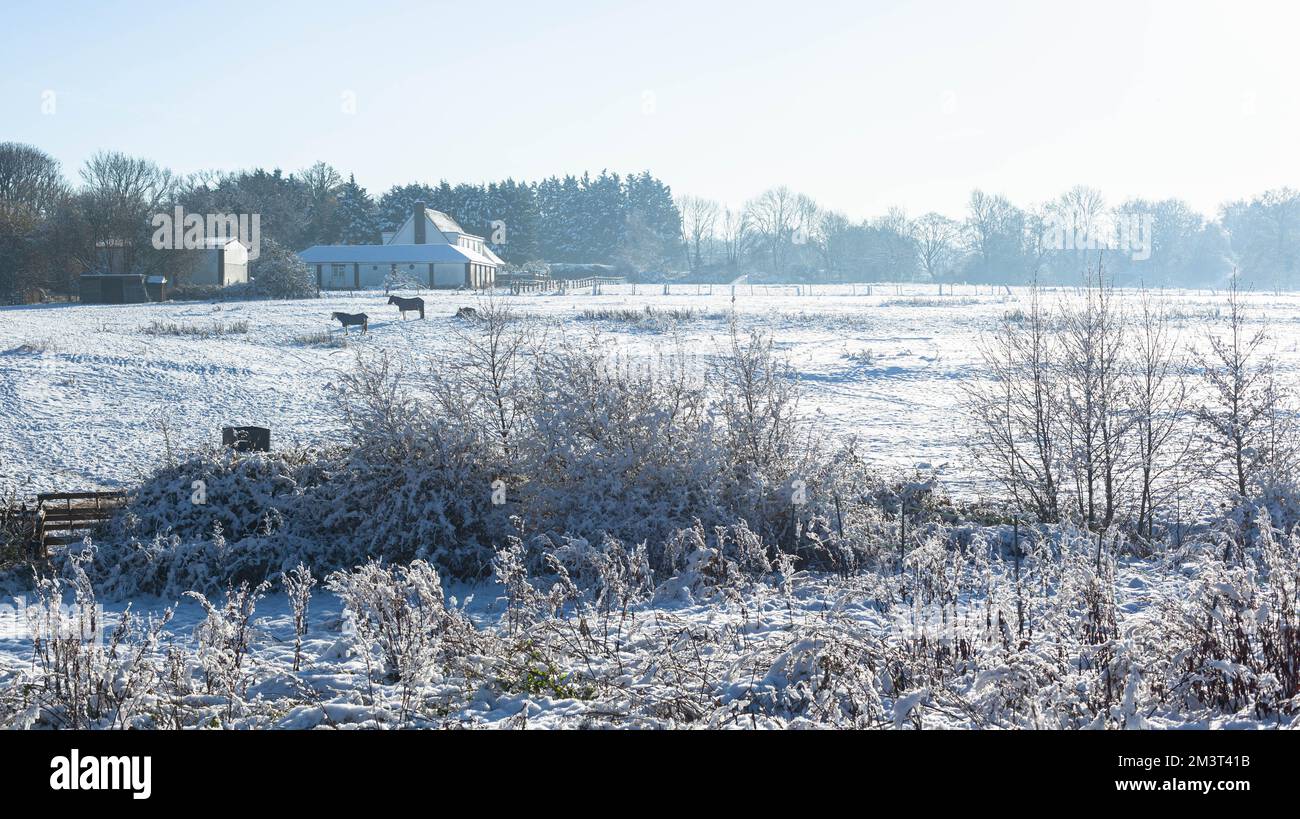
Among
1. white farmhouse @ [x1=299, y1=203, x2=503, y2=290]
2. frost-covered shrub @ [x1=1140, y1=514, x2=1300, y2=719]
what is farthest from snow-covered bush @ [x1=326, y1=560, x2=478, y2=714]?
white farmhouse @ [x1=299, y1=203, x2=503, y2=290]

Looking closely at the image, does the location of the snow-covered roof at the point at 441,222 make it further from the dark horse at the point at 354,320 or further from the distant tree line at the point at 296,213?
the dark horse at the point at 354,320

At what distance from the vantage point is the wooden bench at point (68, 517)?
11.0m

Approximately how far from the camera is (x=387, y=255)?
72.0 meters

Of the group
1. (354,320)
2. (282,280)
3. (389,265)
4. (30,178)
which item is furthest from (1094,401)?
(30,178)

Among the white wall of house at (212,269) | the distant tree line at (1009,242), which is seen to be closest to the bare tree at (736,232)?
the distant tree line at (1009,242)

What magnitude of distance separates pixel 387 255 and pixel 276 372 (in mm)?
49393

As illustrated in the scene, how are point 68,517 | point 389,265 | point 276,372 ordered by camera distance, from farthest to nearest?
point 389,265 → point 276,372 → point 68,517

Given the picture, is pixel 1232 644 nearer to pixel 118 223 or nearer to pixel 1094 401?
pixel 1094 401

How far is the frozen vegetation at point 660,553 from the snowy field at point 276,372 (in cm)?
19

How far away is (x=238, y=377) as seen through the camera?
23875mm

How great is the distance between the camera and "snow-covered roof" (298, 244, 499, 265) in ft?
234
